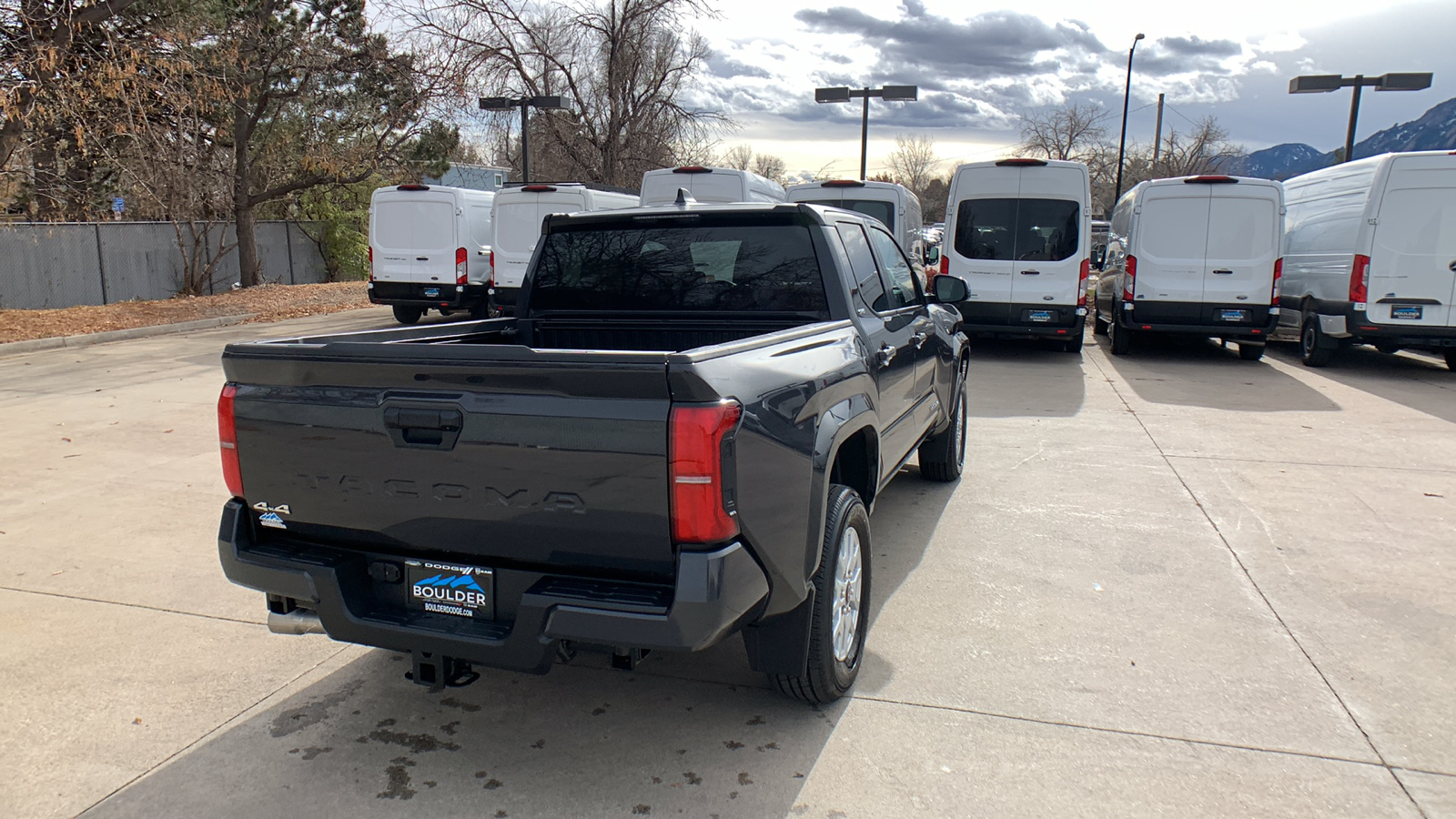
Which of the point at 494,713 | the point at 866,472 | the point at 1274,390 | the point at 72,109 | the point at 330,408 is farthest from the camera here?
the point at 72,109

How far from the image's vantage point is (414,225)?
58.2 ft

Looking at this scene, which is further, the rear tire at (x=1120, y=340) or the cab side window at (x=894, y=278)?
the rear tire at (x=1120, y=340)

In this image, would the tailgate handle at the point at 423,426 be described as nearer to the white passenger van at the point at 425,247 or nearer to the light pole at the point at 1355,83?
the white passenger van at the point at 425,247

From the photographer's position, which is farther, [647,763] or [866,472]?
[866,472]

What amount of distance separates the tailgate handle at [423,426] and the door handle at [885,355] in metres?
2.10

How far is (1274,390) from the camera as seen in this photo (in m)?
11.2

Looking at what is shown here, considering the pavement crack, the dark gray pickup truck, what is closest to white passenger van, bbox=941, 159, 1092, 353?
the pavement crack

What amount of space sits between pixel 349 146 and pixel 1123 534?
23.4 metres

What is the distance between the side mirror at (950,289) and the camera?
232 inches

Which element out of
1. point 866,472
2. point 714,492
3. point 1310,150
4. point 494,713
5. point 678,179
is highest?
point 1310,150

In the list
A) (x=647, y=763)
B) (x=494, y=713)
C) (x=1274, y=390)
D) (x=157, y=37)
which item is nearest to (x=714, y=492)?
(x=647, y=763)

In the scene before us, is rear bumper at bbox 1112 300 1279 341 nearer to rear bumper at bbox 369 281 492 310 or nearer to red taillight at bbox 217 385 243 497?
rear bumper at bbox 369 281 492 310

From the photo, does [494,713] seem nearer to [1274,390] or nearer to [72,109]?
[1274,390]

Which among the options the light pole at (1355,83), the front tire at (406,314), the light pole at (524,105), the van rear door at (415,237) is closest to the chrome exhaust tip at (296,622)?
the van rear door at (415,237)
